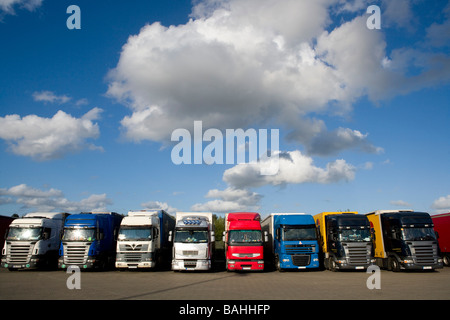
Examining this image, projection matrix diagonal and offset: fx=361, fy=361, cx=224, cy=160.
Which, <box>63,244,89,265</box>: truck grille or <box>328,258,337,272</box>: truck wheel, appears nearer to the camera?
<box>63,244,89,265</box>: truck grille

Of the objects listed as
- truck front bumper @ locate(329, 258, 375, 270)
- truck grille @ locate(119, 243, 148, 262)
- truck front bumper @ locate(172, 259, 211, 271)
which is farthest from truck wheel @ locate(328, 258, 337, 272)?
truck grille @ locate(119, 243, 148, 262)

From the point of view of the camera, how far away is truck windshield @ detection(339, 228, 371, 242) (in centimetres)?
2216

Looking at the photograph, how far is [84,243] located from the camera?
22.7 m

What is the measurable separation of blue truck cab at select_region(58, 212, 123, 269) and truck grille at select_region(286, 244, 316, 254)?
1211 centimetres

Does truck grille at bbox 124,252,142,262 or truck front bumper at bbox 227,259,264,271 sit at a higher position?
truck grille at bbox 124,252,142,262

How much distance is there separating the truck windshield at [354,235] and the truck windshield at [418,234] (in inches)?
82.9

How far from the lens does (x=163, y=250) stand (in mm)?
26438

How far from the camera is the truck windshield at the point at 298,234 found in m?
22.9

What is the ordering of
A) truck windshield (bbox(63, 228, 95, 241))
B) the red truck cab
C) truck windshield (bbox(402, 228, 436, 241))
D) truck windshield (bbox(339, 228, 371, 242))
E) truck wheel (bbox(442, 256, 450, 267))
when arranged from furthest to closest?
1. truck wheel (bbox(442, 256, 450, 267))
2. truck windshield (bbox(63, 228, 95, 241))
3. the red truck cab
4. truck windshield (bbox(339, 228, 371, 242))
5. truck windshield (bbox(402, 228, 436, 241))

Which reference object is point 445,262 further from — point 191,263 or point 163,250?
point 163,250

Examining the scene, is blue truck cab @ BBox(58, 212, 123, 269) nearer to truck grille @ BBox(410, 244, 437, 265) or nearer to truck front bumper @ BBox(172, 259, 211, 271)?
truck front bumper @ BBox(172, 259, 211, 271)

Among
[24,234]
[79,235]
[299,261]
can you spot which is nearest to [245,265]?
[299,261]
